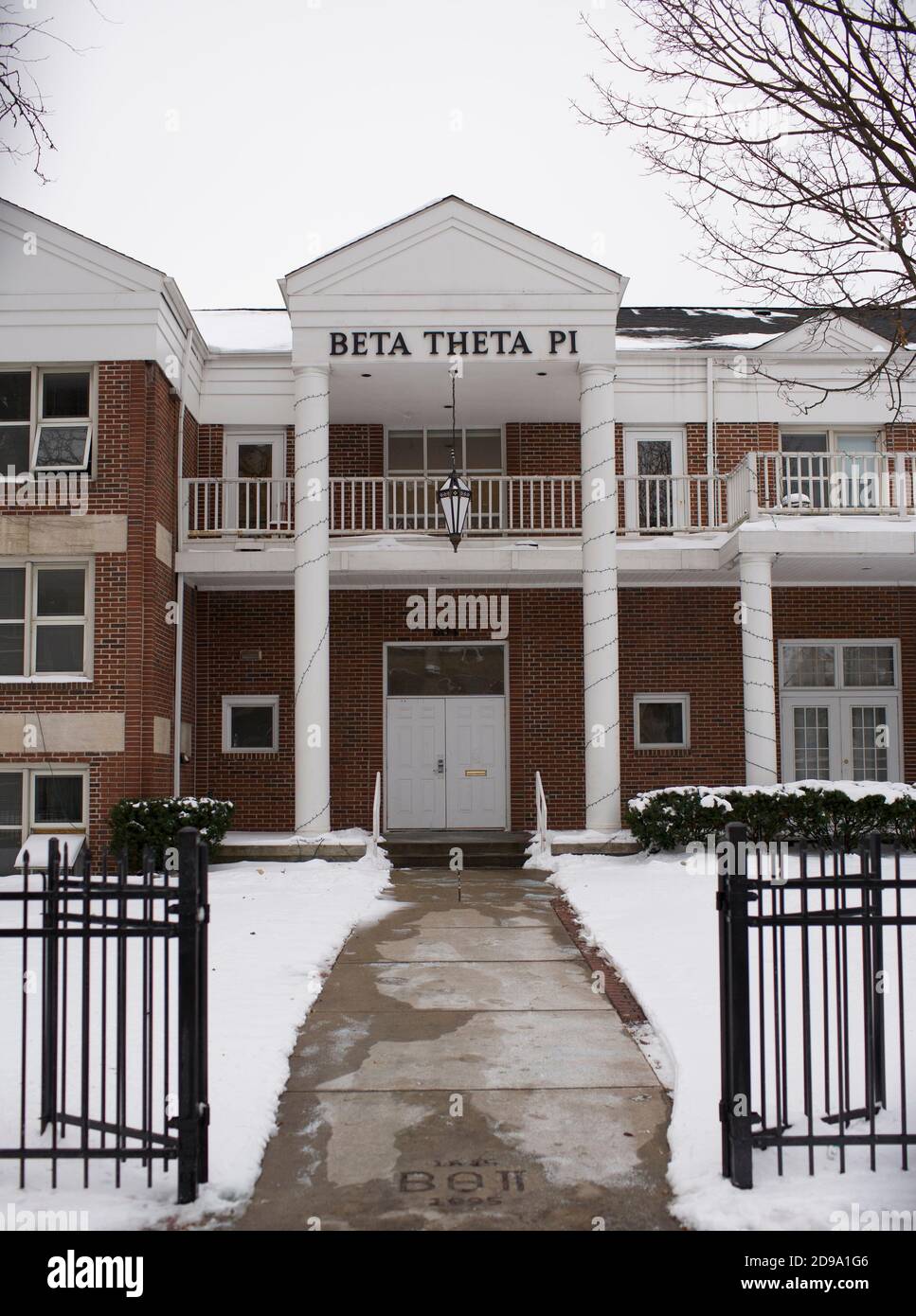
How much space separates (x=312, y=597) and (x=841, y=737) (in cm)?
848

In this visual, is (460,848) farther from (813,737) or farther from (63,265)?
(63,265)

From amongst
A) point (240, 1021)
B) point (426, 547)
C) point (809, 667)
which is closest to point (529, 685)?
point (426, 547)

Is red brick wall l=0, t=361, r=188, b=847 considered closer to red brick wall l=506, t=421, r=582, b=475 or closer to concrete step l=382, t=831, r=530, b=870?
concrete step l=382, t=831, r=530, b=870

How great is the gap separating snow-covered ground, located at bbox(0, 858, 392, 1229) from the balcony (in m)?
5.41

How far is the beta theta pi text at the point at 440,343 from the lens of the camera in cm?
1554

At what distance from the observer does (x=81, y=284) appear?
15.3m

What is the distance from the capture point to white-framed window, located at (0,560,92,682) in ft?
49.9

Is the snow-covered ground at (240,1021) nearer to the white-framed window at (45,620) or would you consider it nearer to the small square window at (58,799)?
the small square window at (58,799)

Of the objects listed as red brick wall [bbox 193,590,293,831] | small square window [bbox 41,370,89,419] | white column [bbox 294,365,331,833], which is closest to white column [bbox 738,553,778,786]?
white column [bbox 294,365,331,833]

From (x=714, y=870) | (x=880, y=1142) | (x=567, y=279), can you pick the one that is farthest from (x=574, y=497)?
(x=880, y=1142)

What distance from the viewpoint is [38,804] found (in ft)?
49.1

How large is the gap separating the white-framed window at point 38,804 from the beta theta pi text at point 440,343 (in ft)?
21.1

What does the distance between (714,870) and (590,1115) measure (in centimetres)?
707
